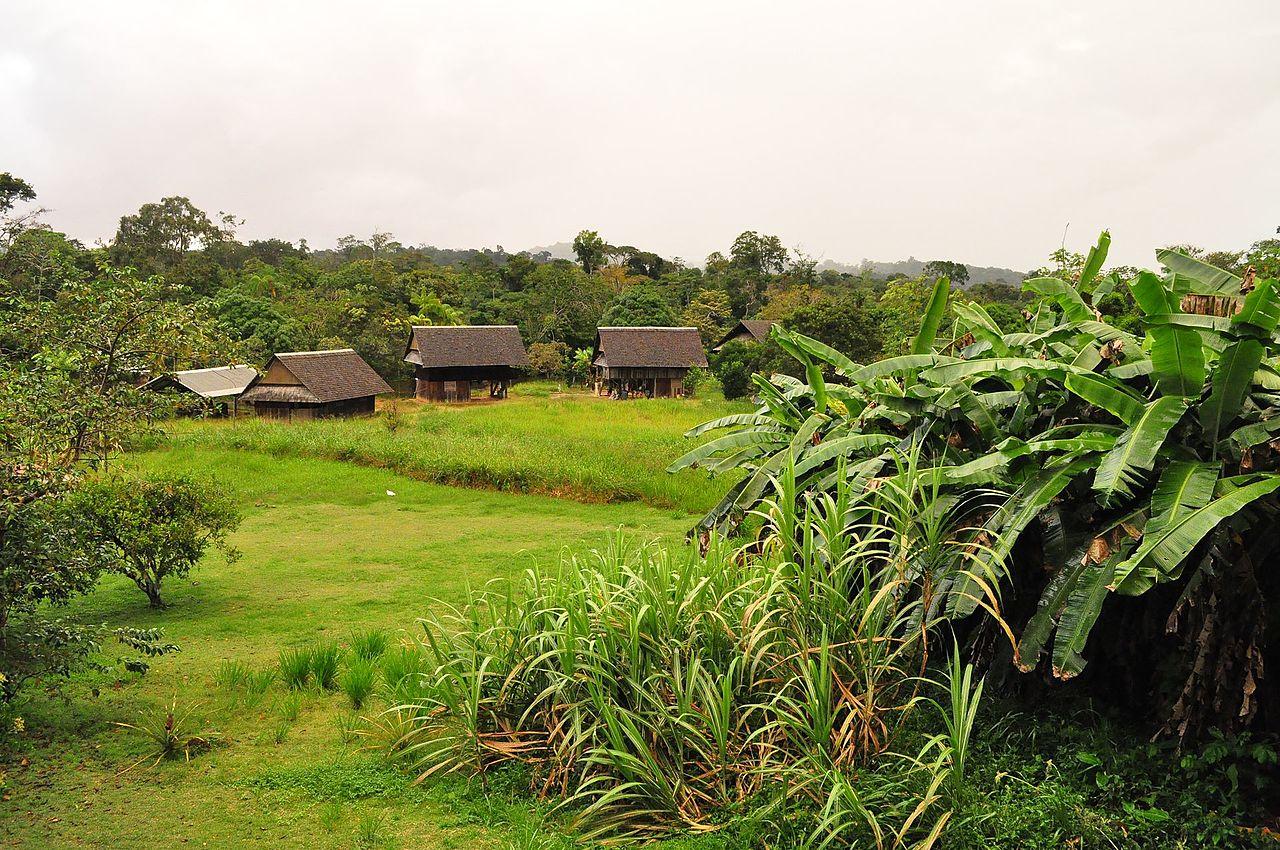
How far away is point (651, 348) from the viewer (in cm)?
3434

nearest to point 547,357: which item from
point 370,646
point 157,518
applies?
point 157,518

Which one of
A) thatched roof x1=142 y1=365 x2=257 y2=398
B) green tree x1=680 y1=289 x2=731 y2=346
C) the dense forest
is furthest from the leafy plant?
green tree x1=680 y1=289 x2=731 y2=346

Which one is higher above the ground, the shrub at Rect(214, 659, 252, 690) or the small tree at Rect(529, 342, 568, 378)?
the small tree at Rect(529, 342, 568, 378)

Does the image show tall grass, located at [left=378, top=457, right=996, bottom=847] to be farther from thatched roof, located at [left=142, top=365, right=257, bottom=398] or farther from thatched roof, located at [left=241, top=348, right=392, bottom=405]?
thatched roof, located at [left=142, top=365, right=257, bottom=398]

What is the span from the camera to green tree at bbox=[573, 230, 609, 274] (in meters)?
55.6

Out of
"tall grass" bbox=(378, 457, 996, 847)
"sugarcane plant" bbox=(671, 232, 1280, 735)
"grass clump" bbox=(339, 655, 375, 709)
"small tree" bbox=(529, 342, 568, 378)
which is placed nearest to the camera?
"sugarcane plant" bbox=(671, 232, 1280, 735)

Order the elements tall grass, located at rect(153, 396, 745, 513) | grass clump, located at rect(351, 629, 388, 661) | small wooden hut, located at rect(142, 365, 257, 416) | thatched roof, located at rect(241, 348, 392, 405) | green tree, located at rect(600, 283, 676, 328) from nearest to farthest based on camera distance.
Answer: grass clump, located at rect(351, 629, 388, 661)
tall grass, located at rect(153, 396, 745, 513)
thatched roof, located at rect(241, 348, 392, 405)
small wooden hut, located at rect(142, 365, 257, 416)
green tree, located at rect(600, 283, 676, 328)

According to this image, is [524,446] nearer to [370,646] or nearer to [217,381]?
[370,646]

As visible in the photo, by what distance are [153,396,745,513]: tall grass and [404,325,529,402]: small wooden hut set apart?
5.99 metres

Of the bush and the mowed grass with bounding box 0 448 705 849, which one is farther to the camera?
the bush

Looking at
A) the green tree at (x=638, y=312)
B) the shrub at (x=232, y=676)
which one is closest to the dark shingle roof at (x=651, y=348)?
the green tree at (x=638, y=312)

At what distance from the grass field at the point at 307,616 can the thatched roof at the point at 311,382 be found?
756cm

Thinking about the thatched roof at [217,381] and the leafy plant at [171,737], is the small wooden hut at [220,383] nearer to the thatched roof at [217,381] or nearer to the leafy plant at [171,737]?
the thatched roof at [217,381]

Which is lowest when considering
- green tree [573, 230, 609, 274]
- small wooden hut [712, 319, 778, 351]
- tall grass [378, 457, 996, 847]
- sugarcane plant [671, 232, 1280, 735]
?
tall grass [378, 457, 996, 847]
